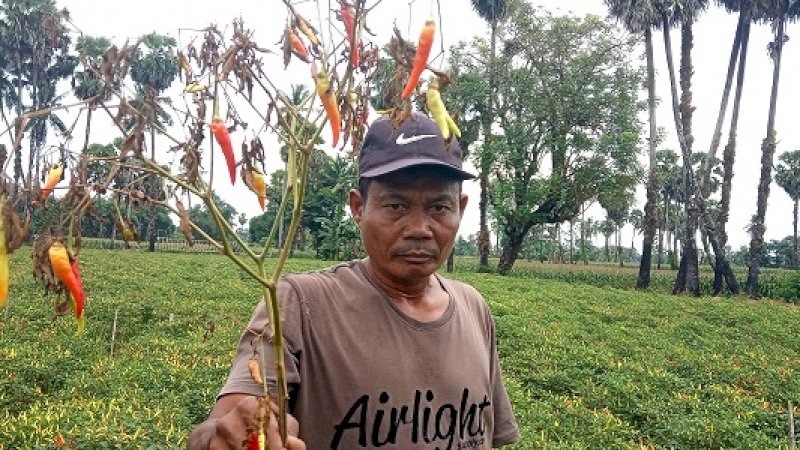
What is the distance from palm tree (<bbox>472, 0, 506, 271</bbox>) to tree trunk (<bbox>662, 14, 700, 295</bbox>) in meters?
7.10

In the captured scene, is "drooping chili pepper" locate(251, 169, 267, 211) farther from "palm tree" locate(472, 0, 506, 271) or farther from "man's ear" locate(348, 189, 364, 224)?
"palm tree" locate(472, 0, 506, 271)

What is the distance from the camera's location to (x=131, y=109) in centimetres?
94

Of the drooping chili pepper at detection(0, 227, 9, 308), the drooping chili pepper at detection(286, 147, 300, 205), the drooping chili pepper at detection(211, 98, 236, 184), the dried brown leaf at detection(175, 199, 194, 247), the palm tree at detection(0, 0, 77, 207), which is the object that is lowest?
the drooping chili pepper at detection(0, 227, 9, 308)

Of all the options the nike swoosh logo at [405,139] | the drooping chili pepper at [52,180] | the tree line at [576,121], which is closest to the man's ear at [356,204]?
the nike swoosh logo at [405,139]

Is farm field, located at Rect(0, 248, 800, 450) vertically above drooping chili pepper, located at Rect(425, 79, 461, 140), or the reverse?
drooping chili pepper, located at Rect(425, 79, 461, 140)

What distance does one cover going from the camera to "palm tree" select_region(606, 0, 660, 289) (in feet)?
71.6

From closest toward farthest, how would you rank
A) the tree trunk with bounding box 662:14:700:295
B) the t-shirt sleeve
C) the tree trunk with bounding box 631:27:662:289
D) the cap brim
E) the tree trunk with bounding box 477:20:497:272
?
the t-shirt sleeve → the cap brim → the tree trunk with bounding box 662:14:700:295 → the tree trunk with bounding box 631:27:662:289 → the tree trunk with bounding box 477:20:497:272

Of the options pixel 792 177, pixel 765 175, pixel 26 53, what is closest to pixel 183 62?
pixel 765 175

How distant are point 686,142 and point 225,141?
75.6 ft

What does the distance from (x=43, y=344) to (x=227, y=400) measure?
837cm

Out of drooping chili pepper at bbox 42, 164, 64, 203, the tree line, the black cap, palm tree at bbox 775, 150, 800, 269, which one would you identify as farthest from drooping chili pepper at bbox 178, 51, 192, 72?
palm tree at bbox 775, 150, 800, 269

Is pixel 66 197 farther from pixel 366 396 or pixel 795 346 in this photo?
pixel 795 346

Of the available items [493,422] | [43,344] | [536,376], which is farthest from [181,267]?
[493,422]

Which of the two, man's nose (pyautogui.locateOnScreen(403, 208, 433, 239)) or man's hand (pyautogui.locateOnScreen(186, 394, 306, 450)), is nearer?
man's hand (pyautogui.locateOnScreen(186, 394, 306, 450))
